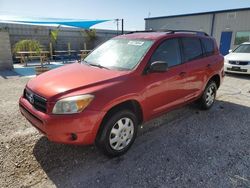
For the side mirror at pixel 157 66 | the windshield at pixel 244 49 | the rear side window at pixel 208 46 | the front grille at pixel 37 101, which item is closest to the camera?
the front grille at pixel 37 101

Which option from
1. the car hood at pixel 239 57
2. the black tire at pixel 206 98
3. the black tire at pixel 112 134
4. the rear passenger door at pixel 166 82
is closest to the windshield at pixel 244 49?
the car hood at pixel 239 57

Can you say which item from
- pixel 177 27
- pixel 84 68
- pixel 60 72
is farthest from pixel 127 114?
pixel 177 27

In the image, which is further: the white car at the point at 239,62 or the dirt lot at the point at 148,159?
the white car at the point at 239,62

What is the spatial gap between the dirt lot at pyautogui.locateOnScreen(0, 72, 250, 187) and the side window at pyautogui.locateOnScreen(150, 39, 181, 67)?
1288 millimetres

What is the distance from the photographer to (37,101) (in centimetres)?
284

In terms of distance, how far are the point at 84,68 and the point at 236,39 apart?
1773cm

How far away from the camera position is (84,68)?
3.51 m

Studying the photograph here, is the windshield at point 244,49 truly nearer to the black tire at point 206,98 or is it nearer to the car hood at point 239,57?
the car hood at point 239,57

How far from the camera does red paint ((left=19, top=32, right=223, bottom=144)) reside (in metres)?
Answer: 2.61

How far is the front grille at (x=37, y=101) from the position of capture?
2.71 metres

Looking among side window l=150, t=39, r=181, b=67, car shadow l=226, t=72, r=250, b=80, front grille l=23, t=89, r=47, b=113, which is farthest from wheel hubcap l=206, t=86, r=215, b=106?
car shadow l=226, t=72, r=250, b=80

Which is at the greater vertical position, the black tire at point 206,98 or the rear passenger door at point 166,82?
A: the rear passenger door at point 166,82

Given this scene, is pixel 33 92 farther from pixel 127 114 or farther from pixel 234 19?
pixel 234 19

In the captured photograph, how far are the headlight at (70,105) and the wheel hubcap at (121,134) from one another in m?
0.61
